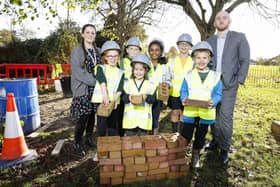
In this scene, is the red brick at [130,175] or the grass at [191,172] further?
the grass at [191,172]

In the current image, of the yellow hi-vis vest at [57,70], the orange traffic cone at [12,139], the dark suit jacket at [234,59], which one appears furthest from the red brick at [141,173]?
the yellow hi-vis vest at [57,70]

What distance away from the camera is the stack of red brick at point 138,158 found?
2.93 metres

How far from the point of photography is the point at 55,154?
3.82 meters

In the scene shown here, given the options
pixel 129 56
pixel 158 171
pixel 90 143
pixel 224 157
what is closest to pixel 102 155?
pixel 158 171

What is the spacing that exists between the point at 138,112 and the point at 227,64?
5.15 ft

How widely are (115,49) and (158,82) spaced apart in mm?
836

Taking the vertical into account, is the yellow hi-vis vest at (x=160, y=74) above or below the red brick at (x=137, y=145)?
above

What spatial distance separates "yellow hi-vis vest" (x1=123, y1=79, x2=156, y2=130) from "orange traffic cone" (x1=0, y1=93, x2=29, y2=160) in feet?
5.84

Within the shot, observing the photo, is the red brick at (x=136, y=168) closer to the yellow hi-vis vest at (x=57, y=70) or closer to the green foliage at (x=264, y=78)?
the yellow hi-vis vest at (x=57, y=70)

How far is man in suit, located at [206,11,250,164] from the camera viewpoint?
3582 millimetres

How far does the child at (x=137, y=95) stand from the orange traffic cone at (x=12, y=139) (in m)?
1.78

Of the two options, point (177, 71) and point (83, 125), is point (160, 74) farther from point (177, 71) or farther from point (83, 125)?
point (83, 125)

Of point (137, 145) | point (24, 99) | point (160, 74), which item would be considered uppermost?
point (160, 74)

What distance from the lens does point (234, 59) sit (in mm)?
3645
